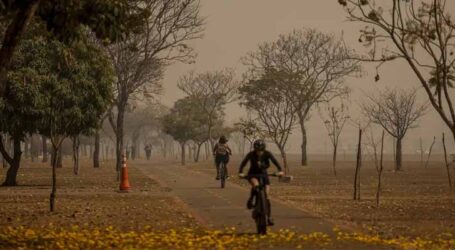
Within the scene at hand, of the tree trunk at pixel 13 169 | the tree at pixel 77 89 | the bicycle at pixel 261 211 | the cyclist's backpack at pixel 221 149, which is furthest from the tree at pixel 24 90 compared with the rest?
the bicycle at pixel 261 211

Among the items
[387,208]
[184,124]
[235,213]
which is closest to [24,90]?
[235,213]

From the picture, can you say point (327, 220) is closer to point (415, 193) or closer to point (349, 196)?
point (349, 196)

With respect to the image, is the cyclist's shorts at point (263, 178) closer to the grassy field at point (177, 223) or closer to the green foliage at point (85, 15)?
the grassy field at point (177, 223)

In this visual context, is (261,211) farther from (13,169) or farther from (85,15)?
(13,169)

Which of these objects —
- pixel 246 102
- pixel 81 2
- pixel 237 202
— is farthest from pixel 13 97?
pixel 246 102

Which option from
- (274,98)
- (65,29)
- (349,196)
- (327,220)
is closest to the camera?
(65,29)

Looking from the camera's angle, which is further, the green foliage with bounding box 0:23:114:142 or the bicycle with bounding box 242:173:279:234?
the green foliage with bounding box 0:23:114:142

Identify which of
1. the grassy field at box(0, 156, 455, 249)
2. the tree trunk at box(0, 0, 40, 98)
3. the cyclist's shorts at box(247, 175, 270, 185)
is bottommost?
the grassy field at box(0, 156, 455, 249)

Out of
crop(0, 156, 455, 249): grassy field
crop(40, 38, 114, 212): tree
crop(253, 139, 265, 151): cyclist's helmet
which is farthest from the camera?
crop(40, 38, 114, 212): tree

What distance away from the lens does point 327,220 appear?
1638 centimetres

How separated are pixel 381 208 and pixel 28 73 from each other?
47.2 ft

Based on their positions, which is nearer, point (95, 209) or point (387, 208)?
point (95, 209)

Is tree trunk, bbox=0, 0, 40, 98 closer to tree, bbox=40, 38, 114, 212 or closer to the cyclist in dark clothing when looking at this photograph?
the cyclist in dark clothing

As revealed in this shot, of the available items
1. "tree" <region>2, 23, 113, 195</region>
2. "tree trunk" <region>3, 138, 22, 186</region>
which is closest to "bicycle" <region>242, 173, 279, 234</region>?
"tree" <region>2, 23, 113, 195</region>
